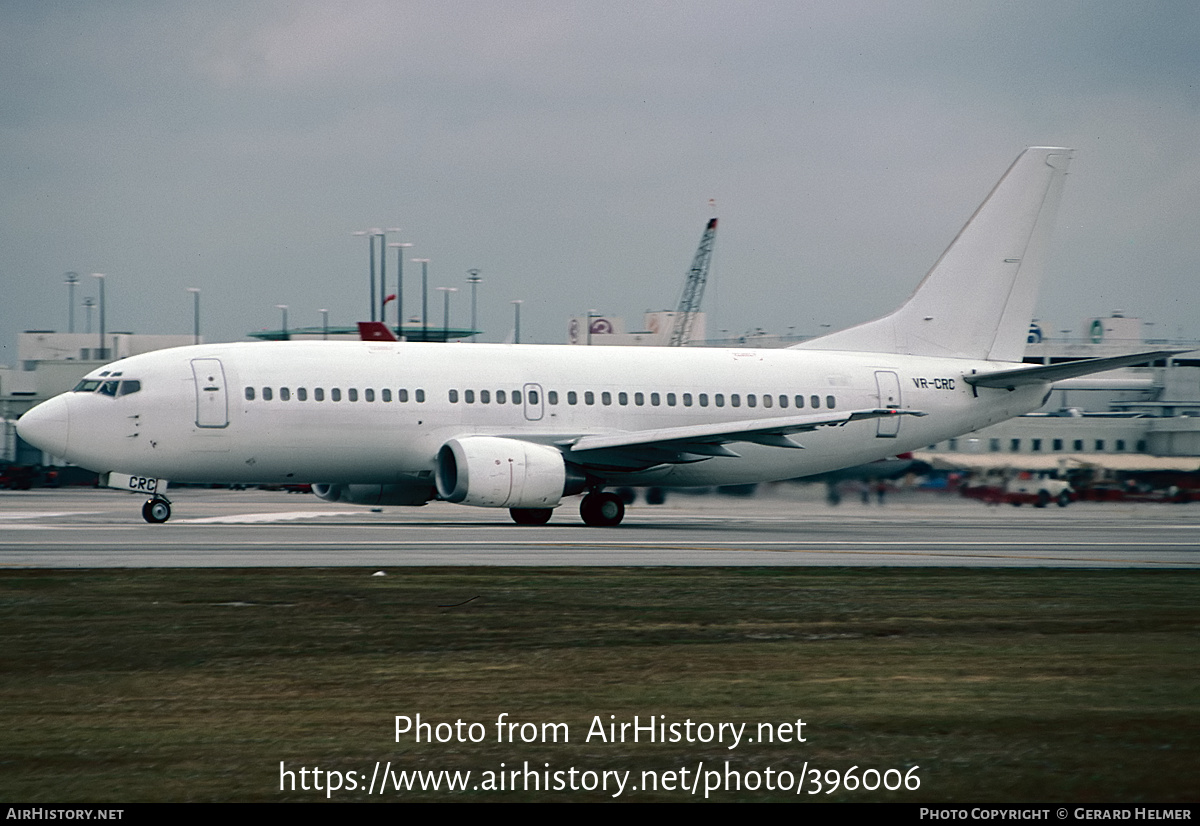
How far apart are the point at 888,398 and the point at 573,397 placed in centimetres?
943

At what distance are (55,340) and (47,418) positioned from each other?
320 ft

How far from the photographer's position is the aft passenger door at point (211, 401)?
3391 centimetres

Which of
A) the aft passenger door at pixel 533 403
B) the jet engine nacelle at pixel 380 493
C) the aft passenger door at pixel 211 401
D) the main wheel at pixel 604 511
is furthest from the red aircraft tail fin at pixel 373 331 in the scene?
the aft passenger door at pixel 211 401

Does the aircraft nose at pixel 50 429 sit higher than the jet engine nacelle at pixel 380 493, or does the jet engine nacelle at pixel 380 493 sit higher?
the aircraft nose at pixel 50 429

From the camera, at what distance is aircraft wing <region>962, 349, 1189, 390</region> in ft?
116

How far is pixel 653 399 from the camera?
3862 cm

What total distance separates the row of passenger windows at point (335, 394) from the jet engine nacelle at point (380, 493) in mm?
3085

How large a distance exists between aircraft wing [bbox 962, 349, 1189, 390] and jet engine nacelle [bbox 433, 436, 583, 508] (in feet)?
44.0

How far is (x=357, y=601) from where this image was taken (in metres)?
18.2

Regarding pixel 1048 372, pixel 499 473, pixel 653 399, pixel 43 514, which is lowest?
pixel 43 514

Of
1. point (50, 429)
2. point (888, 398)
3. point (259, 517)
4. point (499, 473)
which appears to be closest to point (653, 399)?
point (499, 473)

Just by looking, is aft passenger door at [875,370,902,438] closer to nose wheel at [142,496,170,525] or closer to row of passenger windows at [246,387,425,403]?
row of passenger windows at [246,387,425,403]

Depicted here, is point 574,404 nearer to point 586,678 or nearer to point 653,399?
point 653,399

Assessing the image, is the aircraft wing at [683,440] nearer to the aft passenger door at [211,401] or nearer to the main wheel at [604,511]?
the main wheel at [604,511]
